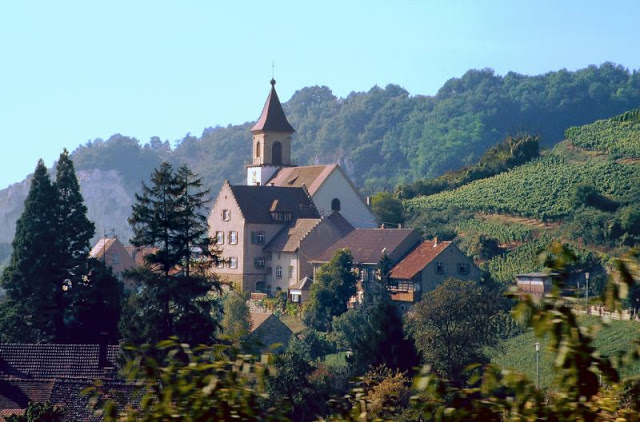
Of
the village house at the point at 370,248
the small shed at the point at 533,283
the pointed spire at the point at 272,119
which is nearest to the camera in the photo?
the small shed at the point at 533,283

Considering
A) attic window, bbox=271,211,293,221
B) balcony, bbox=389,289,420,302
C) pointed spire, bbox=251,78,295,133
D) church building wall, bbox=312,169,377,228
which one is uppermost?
pointed spire, bbox=251,78,295,133

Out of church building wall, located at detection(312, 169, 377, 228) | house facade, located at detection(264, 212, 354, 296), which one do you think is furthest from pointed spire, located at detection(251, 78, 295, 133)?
house facade, located at detection(264, 212, 354, 296)

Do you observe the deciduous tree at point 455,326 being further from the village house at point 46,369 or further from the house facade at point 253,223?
the house facade at point 253,223

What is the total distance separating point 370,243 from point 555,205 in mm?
10642

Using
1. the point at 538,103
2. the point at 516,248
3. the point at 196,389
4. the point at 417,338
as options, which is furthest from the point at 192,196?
the point at 538,103

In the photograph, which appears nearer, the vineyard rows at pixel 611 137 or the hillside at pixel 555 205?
the hillside at pixel 555 205

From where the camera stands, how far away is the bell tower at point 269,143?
75.2 m

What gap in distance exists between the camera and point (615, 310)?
5641 mm

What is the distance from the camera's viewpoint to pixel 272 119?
248 feet

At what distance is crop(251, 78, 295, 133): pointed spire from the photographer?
75.1 m

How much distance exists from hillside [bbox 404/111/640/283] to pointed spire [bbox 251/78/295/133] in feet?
30.5

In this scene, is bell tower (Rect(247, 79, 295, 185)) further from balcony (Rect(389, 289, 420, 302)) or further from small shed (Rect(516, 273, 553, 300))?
small shed (Rect(516, 273, 553, 300))

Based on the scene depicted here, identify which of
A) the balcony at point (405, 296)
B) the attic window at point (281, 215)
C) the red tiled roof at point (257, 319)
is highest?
the attic window at point (281, 215)

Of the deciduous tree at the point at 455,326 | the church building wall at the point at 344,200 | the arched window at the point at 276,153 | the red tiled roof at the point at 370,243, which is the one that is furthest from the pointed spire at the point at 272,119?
the deciduous tree at the point at 455,326
